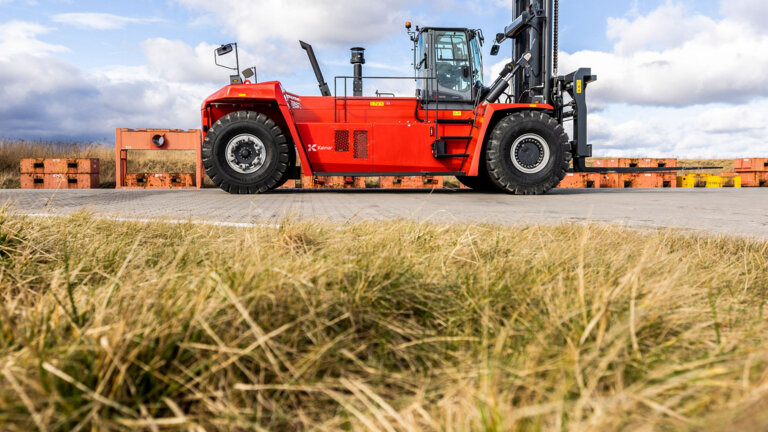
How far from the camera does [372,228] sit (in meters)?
3.08

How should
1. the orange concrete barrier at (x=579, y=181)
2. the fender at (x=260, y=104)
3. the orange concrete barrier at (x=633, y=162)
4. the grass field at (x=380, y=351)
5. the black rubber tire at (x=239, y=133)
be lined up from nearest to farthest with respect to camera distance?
the grass field at (x=380, y=351), the black rubber tire at (x=239, y=133), the fender at (x=260, y=104), the orange concrete barrier at (x=579, y=181), the orange concrete barrier at (x=633, y=162)

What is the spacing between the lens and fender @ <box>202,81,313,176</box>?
27.4 feet

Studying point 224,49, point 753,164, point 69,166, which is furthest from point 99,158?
point 753,164

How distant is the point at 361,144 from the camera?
853 cm

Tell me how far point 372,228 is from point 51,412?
2.14 m

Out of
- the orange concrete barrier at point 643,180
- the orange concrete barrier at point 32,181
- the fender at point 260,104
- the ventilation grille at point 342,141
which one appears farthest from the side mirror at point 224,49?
the orange concrete barrier at point 643,180

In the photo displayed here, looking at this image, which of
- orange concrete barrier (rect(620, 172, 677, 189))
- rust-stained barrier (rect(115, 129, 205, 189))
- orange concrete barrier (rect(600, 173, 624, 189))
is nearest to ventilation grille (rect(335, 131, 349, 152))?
rust-stained barrier (rect(115, 129, 205, 189))

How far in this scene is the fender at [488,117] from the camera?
8.38m

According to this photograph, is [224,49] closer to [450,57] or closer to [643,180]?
[450,57]

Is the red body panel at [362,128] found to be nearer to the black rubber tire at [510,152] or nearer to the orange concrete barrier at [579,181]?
the black rubber tire at [510,152]

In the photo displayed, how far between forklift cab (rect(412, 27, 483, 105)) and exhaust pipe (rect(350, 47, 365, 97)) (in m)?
1.09

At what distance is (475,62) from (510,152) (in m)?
1.94

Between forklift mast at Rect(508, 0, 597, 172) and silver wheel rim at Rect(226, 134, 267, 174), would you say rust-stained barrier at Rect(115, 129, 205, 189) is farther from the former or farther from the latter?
forklift mast at Rect(508, 0, 597, 172)

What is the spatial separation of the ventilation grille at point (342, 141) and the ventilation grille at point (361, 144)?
0.57ft
